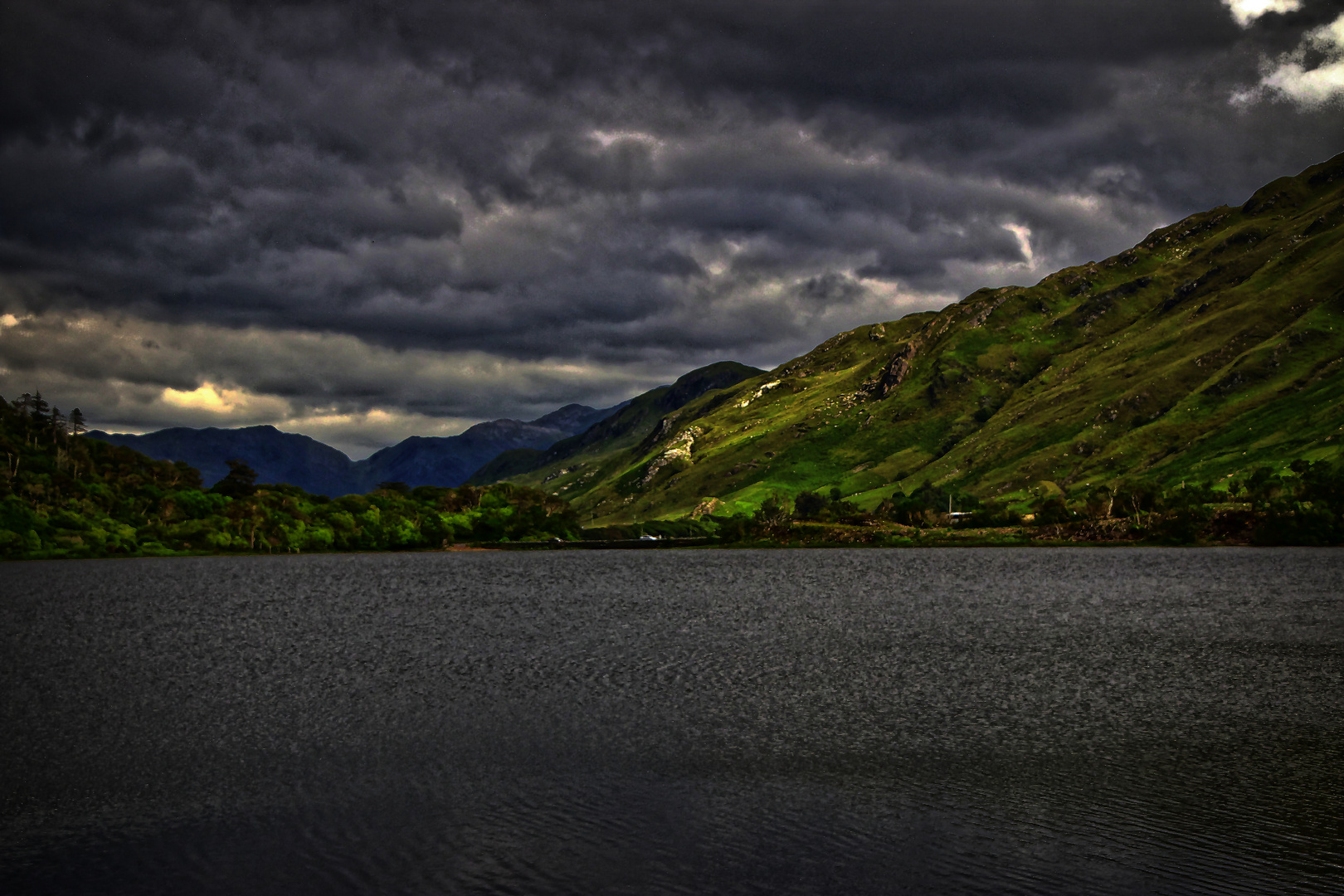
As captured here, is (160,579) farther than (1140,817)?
Yes

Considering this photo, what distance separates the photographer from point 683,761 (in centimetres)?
4103

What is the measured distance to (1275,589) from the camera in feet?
429

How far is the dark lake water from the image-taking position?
90.5 ft

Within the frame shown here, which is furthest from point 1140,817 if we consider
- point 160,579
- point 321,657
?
point 160,579

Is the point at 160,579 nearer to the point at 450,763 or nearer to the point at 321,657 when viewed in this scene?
the point at 321,657

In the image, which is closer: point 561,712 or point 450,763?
point 450,763

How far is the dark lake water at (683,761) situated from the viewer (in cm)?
2759

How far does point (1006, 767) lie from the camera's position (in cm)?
3888

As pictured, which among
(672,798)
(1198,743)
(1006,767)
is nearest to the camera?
(672,798)

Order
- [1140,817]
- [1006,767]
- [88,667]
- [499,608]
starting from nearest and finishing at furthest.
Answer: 1. [1140,817]
2. [1006,767]
3. [88,667]
4. [499,608]

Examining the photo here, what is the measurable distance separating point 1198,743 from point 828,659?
3198 centimetres

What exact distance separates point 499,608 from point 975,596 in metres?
65.5

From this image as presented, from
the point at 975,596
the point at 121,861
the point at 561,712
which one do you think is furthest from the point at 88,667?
the point at 975,596

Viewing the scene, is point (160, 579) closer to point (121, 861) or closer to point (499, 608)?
point (499, 608)
